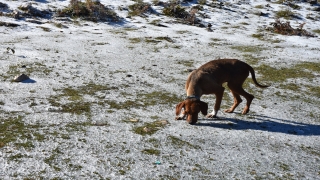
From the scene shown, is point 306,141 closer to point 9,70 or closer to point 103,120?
point 103,120

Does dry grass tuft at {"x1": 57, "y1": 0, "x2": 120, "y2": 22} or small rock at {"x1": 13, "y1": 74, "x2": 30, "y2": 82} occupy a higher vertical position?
dry grass tuft at {"x1": 57, "y1": 0, "x2": 120, "y2": 22}

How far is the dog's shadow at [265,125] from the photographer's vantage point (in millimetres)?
8438

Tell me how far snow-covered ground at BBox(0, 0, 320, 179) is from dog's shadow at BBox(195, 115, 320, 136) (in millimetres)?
32

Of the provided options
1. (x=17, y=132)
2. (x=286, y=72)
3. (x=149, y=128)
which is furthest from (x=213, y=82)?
(x=286, y=72)

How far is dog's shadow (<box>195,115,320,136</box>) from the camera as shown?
27.7 feet

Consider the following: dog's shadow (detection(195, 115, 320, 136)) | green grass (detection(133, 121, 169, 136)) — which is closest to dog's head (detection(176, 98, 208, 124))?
dog's shadow (detection(195, 115, 320, 136))

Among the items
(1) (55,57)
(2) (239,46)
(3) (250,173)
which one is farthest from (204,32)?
(3) (250,173)

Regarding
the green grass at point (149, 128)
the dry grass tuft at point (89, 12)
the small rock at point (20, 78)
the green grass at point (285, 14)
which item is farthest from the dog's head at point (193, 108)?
the green grass at point (285, 14)

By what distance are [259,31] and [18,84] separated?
20.3 meters

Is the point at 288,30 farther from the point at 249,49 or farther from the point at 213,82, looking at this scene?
the point at 213,82

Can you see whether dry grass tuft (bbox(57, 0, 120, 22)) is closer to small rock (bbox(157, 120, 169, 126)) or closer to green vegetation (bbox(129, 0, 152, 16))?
green vegetation (bbox(129, 0, 152, 16))

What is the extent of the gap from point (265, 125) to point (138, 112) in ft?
11.7

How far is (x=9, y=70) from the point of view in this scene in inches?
470

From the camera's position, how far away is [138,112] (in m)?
9.05
